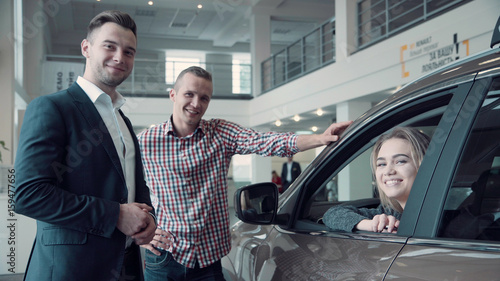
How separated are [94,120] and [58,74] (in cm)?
1242

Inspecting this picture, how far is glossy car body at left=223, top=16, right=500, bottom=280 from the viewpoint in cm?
88

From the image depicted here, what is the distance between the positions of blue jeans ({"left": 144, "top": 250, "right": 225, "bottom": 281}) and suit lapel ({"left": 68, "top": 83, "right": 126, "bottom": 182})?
0.57 m

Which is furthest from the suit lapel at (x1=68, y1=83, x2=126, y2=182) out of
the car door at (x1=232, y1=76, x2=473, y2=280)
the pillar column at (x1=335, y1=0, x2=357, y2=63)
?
the pillar column at (x1=335, y1=0, x2=357, y2=63)

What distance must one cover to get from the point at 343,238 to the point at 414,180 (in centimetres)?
24

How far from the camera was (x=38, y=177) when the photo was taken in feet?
3.69

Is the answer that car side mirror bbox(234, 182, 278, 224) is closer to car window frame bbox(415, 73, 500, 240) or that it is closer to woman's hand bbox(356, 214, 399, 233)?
woman's hand bbox(356, 214, 399, 233)

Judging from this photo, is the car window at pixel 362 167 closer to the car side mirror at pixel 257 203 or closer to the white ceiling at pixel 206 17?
the car side mirror at pixel 257 203

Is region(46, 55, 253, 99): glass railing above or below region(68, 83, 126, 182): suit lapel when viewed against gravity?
above

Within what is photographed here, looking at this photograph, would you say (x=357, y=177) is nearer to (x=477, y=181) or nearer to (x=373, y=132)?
(x=373, y=132)

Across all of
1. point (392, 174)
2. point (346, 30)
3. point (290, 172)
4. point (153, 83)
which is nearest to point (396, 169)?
point (392, 174)

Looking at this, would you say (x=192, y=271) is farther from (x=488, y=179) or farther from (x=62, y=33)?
(x=62, y=33)


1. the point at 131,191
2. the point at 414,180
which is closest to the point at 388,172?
the point at 414,180

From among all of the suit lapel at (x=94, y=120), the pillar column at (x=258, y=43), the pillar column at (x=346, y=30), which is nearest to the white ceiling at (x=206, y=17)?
the pillar column at (x=258, y=43)

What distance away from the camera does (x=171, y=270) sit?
1.78 meters
